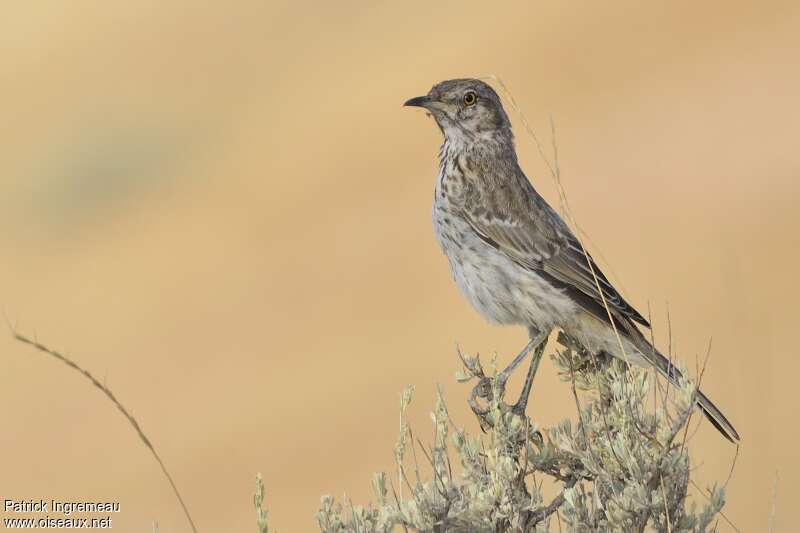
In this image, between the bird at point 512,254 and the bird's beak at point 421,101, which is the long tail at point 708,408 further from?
the bird's beak at point 421,101

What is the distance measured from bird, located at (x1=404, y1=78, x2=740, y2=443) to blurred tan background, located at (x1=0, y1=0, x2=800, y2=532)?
1773 mm

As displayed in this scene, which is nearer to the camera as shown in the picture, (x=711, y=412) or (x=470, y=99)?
(x=711, y=412)

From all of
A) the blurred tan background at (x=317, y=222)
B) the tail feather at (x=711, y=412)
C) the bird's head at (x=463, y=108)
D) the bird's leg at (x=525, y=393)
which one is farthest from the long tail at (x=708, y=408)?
the blurred tan background at (x=317, y=222)

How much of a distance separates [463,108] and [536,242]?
1.09 metres

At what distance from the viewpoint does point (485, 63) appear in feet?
87.7

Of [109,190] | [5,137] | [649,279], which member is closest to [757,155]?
[649,279]

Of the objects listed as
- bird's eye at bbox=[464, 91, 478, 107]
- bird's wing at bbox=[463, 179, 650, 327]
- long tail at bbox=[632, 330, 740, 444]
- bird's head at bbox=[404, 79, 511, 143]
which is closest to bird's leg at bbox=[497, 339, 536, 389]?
bird's wing at bbox=[463, 179, 650, 327]

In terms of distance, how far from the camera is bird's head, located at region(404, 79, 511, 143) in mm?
7648

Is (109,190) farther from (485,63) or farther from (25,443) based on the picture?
(25,443)

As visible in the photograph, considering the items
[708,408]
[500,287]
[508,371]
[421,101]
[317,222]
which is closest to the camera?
[708,408]

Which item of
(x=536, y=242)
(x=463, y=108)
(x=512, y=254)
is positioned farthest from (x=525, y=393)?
(x=463, y=108)

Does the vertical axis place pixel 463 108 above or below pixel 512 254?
above

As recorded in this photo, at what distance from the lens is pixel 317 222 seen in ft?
73.0

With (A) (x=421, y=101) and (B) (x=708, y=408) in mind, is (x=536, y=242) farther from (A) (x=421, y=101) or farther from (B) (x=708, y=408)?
(B) (x=708, y=408)
